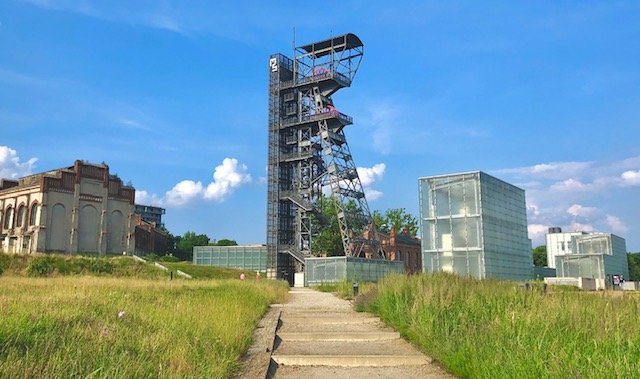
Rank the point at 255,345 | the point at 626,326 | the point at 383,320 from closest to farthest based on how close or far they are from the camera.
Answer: the point at 626,326
the point at 255,345
the point at 383,320

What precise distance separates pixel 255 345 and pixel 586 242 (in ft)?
180

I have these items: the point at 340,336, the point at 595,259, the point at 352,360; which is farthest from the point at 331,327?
the point at 595,259

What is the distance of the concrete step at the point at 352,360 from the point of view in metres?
7.75

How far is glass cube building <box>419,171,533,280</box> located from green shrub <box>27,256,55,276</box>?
3322cm

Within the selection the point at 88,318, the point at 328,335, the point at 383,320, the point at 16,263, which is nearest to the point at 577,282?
the point at 383,320

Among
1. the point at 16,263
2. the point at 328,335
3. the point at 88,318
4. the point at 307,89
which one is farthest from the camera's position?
the point at 307,89

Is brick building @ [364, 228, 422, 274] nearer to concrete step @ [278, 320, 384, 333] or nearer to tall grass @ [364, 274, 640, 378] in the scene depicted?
concrete step @ [278, 320, 384, 333]

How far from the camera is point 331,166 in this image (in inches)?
2440

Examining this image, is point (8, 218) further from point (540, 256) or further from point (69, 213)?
point (540, 256)

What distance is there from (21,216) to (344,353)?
2888 inches

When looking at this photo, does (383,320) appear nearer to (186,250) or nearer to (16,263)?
(16,263)

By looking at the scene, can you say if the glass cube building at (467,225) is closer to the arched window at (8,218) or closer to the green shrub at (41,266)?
the green shrub at (41,266)

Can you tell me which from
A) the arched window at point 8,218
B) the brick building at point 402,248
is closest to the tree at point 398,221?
the brick building at point 402,248

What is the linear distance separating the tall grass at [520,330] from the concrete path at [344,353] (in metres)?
0.33
